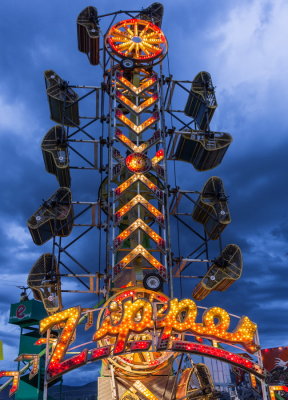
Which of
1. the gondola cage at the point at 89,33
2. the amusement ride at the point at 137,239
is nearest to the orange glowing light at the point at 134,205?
the amusement ride at the point at 137,239

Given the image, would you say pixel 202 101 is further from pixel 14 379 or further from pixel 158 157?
pixel 14 379

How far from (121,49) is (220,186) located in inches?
510

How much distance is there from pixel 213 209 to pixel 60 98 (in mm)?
13854

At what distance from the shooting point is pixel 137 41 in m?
34.2

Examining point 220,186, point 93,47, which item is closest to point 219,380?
point 220,186

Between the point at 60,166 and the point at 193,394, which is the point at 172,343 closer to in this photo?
the point at 193,394

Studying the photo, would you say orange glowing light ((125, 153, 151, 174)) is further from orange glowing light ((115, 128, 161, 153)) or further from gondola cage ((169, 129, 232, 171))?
gondola cage ((169, 129, 232, 171))

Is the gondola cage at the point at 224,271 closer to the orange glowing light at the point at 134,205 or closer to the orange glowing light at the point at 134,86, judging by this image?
A: the orange glowing light at the point at 134,205

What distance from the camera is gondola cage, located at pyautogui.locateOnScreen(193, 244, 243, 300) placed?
27.7 metres

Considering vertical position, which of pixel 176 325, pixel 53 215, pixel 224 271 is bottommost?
pixel 176 325

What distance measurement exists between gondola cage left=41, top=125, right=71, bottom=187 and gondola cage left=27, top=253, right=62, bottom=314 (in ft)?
20.3

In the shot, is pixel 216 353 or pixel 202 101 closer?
pixel 216 353

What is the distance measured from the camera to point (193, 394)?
19.0 meters

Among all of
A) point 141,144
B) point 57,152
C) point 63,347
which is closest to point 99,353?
point 63,347
